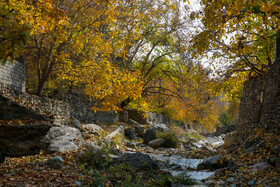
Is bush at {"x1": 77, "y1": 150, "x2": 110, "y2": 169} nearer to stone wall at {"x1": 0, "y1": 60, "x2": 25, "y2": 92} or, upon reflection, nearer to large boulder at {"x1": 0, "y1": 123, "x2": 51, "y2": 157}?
large boulder at {"x1": 0, "y1": 123, "x2": 51, "y2": 157}

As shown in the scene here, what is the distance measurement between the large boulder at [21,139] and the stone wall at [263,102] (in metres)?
6.24

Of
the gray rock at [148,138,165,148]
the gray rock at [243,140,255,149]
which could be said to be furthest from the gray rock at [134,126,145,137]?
the gray rock at [243,140,255,149]

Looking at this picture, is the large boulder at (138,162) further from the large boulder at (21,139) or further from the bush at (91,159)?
the large boulder at (21,139)

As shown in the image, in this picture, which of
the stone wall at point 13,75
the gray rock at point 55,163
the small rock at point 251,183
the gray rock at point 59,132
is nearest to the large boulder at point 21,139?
Answer: the gray rock at point 55,163

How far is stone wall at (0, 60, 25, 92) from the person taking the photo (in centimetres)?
901

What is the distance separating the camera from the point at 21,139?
4531 millimetres

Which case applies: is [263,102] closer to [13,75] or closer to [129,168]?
[129,168]

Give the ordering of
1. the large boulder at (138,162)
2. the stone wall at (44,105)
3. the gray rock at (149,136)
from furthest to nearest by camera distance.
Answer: the gray rock at (149,136) → the stone wall at (44,105) → the large boulder at (138,162)

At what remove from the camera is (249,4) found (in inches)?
162

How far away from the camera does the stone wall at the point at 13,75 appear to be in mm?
9007

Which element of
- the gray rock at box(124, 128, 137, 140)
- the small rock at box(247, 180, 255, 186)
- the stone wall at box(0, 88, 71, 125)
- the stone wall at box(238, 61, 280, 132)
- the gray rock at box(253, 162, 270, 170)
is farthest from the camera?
the gray rock at box(124, 128, 137, 140)

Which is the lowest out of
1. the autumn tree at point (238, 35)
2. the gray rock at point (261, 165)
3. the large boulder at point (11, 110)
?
the gray rock at point (261, 165)

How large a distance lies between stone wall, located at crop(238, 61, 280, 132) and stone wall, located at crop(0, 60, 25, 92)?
9.23m

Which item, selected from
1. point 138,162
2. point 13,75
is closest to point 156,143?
point 138,162
